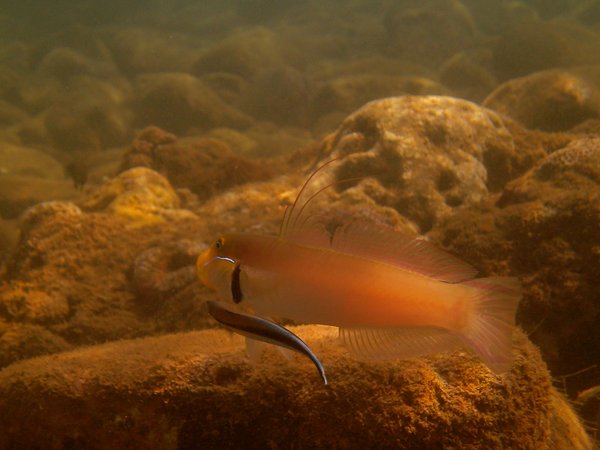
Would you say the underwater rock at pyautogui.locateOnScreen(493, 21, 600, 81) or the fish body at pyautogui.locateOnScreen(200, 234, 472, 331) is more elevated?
the underwater rock at pyautogui.locateOnScreen(493, 21, 600, 81)

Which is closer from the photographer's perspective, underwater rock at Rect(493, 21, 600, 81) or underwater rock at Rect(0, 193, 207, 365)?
underwater rock at Rect(0, 193, 207, 365)

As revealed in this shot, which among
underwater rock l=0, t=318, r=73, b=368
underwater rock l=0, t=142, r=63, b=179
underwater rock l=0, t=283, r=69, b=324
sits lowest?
underwater rock l=0, t=142, r=63, b=179

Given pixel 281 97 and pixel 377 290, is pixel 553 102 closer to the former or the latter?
pixel 377 290

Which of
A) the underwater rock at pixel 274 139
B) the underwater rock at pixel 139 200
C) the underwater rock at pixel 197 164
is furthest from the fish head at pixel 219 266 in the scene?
the underwater rock at pixel 274 139

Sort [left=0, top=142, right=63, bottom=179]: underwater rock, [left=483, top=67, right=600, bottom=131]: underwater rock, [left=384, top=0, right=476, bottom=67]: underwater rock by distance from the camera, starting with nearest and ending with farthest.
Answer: [left=483, top=67, right=600, bottom=131]: underwater rock < [left=0, top=142, right=63, bottom=179]: underwater rock < [left=384, top=0, right=476, bottom=67]: underwater rock

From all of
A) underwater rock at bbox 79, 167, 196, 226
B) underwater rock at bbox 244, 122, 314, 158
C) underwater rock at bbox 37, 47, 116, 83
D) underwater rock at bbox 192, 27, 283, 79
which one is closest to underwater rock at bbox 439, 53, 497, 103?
underwater rock at bbox 244, 122, 314, 158

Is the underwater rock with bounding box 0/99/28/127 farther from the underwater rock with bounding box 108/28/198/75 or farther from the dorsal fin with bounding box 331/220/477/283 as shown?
the dorsal fin with bounding box 331/220/477/283

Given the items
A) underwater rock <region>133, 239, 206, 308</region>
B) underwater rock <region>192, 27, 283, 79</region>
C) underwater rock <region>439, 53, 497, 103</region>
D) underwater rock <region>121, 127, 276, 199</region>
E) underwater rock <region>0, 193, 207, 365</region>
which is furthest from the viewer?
underwater rock <region>192, 27, 283, 79</region>
